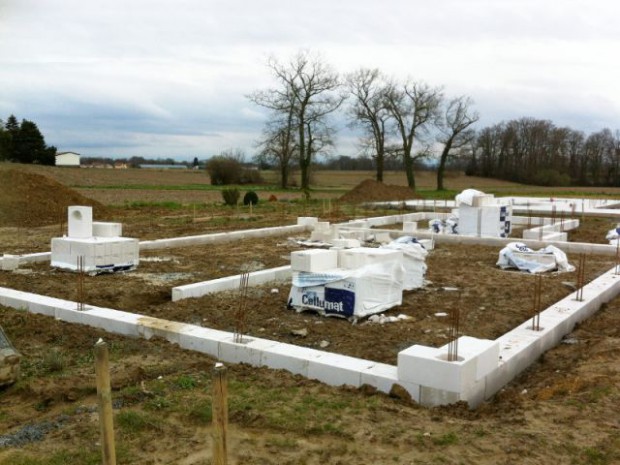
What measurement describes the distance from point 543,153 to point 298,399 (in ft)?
209

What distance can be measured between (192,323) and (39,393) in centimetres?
242

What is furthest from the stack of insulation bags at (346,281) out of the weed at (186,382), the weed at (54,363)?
the weed at (54,363)

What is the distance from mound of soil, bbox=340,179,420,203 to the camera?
97.2 ft

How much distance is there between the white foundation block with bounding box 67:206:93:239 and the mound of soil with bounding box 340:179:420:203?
1990 cm

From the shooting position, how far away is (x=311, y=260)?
7.11 meters

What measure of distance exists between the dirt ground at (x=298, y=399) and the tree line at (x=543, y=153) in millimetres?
55219

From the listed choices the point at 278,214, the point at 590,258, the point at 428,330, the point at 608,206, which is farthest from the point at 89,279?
the point at 608,206

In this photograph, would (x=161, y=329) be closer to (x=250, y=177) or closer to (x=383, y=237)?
(x=383, y=237)

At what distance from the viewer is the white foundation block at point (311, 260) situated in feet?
23.3

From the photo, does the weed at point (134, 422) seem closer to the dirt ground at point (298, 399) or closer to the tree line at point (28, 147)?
the dirt ground at point (298, 399)

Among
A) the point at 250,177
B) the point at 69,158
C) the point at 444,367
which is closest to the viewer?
the point at 444,367

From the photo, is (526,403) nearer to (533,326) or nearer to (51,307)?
(533,326)

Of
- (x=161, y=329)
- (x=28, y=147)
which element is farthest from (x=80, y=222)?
(x=28, y=147)

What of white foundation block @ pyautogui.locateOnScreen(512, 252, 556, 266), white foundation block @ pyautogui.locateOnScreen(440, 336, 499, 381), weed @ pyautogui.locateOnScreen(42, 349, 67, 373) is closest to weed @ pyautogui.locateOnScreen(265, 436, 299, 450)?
white foundation block @ pyautogui.locateOnScreen(440, 336, 499, 381)
